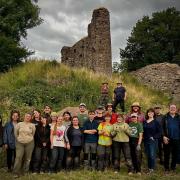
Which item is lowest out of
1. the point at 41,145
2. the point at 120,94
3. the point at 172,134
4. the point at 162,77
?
the point at 41,145

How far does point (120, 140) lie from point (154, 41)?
28878 millimetres

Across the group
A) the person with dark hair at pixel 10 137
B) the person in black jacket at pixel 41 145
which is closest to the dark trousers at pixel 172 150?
the person in black jacket at pixel 41 145

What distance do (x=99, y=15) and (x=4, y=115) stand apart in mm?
11442

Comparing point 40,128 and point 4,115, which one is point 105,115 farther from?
point 4,115

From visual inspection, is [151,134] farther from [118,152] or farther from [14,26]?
[14,26]

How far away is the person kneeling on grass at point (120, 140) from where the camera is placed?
34.4ft

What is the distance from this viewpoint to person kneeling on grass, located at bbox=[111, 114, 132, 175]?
10.5 meters

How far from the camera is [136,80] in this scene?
83.9ft

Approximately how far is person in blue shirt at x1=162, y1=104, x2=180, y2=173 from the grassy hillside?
5.56 m

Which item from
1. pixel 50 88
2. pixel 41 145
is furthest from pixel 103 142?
pixel 50 88

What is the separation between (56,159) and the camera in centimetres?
1048

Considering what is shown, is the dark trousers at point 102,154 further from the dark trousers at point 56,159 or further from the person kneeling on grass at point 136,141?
the dark trousers at point 56,159

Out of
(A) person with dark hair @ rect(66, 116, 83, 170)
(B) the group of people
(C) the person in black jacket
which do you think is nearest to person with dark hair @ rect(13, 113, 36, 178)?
(B) the group of people

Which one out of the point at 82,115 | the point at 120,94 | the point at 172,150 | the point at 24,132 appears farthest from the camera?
the point at 120,94
